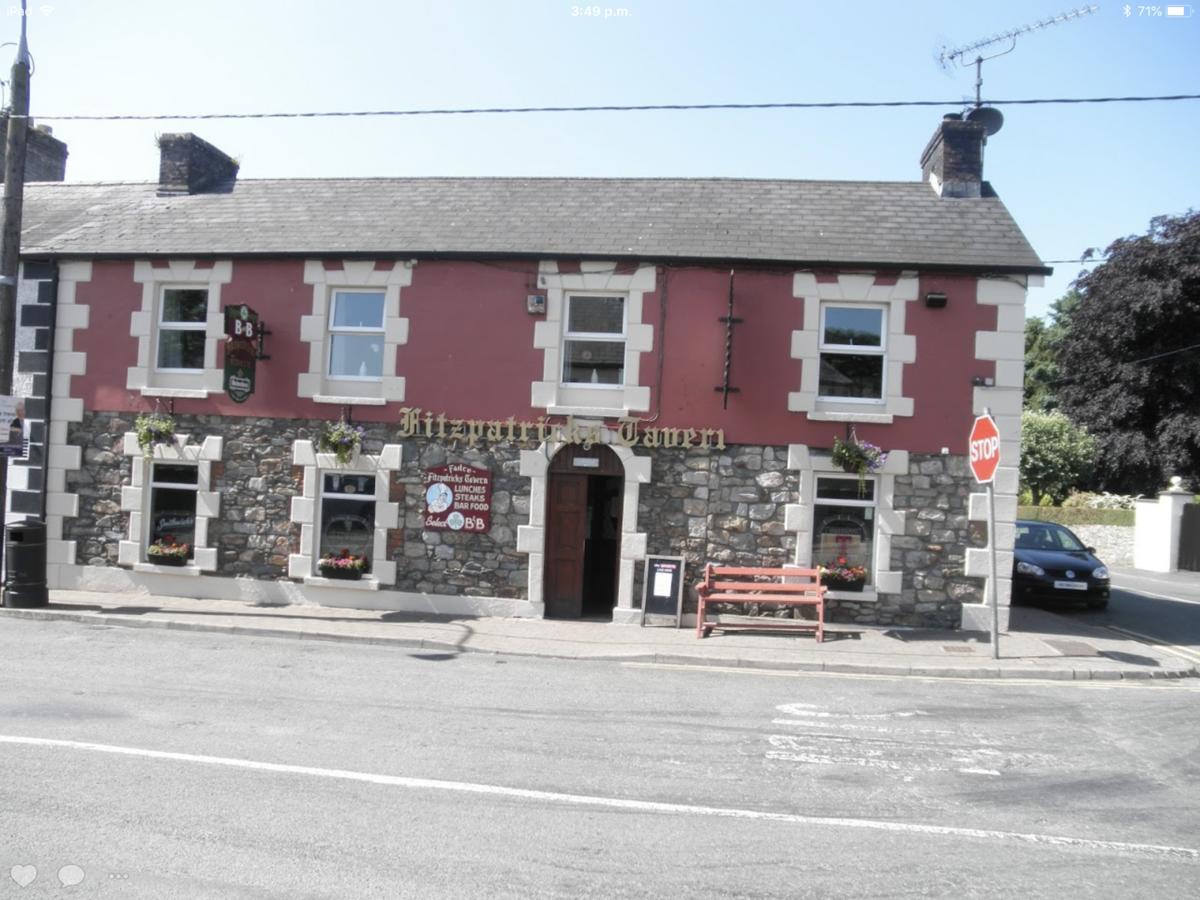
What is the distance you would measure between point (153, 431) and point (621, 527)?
7.11 meters

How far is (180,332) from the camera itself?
45.4 feet

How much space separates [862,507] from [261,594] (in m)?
8.84

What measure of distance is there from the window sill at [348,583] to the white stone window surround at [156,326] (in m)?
3.32

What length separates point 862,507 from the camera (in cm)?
1230

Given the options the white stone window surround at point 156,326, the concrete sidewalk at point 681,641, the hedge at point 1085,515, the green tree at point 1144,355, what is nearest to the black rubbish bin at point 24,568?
the concrete sidewalk at point 681,641

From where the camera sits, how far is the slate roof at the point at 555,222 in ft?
41.1

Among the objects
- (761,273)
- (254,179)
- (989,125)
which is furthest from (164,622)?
(989,125)

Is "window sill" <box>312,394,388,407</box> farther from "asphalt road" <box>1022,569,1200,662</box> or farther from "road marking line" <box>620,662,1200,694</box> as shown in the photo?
"asphalt road" <box>1022,569,1200,662</box>

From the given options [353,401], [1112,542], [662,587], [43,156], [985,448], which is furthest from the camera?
[1112,542]

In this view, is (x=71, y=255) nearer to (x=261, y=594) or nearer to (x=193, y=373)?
(x=193, y=373)

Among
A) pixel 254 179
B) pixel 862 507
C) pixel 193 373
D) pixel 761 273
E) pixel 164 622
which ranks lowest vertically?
pixel 164 622

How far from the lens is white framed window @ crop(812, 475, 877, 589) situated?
40.3 ft

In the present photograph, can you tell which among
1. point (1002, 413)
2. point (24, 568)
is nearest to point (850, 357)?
point (1002, 413)

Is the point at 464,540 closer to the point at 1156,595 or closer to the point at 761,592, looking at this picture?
the point at 761,592
